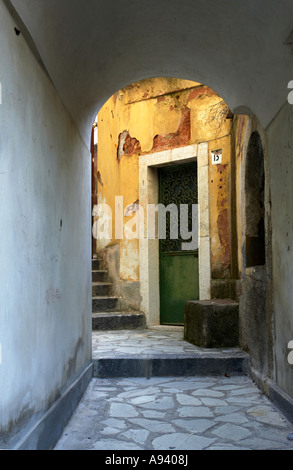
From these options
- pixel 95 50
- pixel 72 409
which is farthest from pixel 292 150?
pixel 72 409

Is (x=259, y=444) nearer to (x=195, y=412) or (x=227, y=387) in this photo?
(x=195, y=412)

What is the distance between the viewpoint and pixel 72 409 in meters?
3.52

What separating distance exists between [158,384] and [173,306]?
2985 mm

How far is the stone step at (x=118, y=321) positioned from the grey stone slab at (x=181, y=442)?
13.2 ft

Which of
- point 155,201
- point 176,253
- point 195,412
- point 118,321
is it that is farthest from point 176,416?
point 155,201

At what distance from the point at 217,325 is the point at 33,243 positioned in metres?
3.46

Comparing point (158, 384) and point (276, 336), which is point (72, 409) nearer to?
point (158, 384)

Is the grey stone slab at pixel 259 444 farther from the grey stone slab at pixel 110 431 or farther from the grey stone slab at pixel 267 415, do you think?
the grey stone slab at pixel 110 431

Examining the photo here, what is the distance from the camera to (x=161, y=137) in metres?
7.50

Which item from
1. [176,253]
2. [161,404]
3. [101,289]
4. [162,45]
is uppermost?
[162,45]

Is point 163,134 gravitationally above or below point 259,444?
above

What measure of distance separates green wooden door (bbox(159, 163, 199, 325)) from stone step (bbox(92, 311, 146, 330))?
0.47 m

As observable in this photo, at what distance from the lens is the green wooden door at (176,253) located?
24.1 feet

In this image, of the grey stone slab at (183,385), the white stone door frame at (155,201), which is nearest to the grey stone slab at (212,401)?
the grey stone slab at (183,385)
